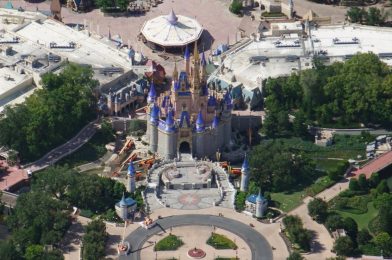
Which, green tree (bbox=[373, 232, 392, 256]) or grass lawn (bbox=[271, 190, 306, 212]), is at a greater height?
green tree (bbox=[373, 232, 392, 256])

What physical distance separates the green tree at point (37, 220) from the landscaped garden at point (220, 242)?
67.0ft

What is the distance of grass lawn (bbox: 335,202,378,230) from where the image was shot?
155500 millimetres

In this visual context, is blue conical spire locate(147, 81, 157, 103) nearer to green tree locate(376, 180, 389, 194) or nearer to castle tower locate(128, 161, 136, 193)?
castle tower locate(128, 161, 136, 193)

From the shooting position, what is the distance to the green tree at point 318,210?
154000mm

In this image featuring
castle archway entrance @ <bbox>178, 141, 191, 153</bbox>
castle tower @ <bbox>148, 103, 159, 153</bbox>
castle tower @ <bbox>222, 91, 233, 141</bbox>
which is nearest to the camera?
castle tower @ <bbox>148, 103, 159, 153</bbox>

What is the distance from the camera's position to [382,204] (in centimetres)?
15525

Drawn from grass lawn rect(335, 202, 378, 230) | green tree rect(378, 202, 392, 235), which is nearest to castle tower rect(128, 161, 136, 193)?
grass lawn rect(335, 202, 378, 230)

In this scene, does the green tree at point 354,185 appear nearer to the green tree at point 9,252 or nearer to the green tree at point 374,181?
the green tree at point 374,181

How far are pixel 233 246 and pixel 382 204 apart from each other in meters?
23.3

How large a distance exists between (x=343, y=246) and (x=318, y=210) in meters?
9.44

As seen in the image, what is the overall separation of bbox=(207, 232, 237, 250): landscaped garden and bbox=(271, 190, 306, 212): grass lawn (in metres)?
12.2

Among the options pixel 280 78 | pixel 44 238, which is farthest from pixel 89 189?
pixel 280 78

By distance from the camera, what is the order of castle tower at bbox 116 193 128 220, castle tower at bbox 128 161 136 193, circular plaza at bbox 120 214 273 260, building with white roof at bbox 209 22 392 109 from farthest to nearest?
1. building with white roof at bbox 209 22 392 109
2. castle tower at bbox 128 161 136 193
3. castle tower at bbox 116 193 128 220
4. circular plaza at bbox 120 214 273 260

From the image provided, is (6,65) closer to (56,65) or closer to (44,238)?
(56,65)
